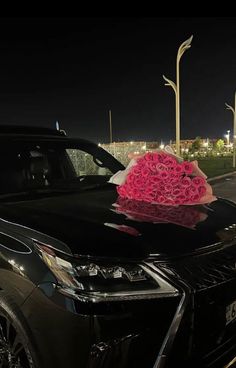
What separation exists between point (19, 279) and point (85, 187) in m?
1.49

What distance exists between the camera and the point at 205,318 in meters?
2.15

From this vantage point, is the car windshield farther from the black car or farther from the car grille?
the car grille

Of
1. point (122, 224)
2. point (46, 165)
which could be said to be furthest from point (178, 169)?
point (46, 165)

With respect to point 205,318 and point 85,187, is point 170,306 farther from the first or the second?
point 85,187

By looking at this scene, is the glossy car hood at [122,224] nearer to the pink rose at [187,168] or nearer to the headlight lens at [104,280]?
the headlight lens at [104,280]

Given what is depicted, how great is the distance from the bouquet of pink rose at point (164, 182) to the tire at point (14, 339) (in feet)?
4.28

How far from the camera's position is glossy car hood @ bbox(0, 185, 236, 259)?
7.14 feet

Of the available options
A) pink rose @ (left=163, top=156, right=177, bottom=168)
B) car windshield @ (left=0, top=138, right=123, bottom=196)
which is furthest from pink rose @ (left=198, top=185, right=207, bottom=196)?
car windshield @ (left=0, top=138, right=123, bottom=196)

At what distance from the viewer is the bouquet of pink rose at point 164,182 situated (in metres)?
3.14

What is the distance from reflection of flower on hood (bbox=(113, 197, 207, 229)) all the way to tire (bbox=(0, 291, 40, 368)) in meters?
0.86

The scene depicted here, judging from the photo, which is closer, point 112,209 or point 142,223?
point 142,223

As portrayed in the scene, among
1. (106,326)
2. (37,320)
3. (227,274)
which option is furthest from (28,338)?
(227,274)

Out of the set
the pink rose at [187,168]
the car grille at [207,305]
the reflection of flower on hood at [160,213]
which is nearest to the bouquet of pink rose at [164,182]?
the pink rose at [187,168]

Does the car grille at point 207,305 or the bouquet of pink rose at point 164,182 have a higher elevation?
the bouquet of pink rose at point 164,182
